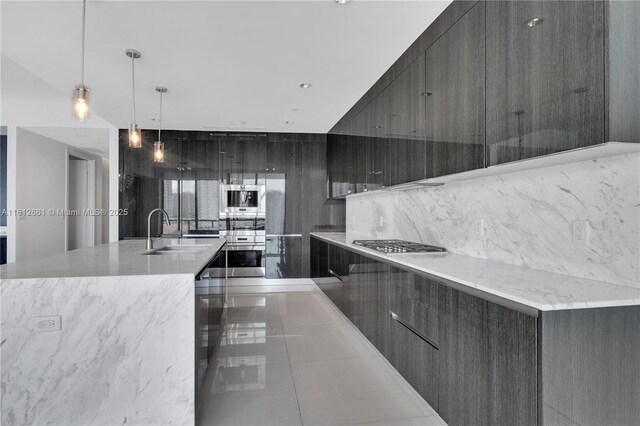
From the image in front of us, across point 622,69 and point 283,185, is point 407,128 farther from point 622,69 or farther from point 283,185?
point 283,185

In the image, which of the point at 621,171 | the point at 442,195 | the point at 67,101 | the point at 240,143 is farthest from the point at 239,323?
the point at 67,101

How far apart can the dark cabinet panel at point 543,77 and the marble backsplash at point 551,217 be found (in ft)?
1.11

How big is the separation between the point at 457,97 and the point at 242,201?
4070 millimetres

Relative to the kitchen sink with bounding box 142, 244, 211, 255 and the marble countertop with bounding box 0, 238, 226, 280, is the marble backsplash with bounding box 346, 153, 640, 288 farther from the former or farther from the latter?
the kitchen sink with bounding box 142, 244, 211, 255

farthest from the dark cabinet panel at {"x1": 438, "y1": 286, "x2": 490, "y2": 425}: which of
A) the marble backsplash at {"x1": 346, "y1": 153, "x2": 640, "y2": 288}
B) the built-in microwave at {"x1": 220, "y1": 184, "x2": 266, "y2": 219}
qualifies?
the built-in microwave at {"x1": 220, "y1": 184, "x2": 266, "y2": 219}

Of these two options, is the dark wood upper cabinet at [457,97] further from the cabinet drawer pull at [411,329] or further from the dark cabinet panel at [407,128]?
the cabinet drawer pull at [411,329]

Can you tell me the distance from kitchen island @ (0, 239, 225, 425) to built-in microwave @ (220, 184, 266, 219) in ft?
12.3

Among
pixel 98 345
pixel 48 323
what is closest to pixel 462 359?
pixel 98 345

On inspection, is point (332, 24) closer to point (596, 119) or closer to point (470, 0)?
point (470, 0)

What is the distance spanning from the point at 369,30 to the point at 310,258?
3.83 m

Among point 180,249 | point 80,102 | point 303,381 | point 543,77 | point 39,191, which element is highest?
point 80,102

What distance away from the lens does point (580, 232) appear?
5.22 feet

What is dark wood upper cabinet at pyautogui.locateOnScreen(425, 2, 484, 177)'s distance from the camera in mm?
1830

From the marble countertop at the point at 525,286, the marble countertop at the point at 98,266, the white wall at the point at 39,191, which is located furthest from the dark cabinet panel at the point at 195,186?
the marble countertop at the point at 525,286
